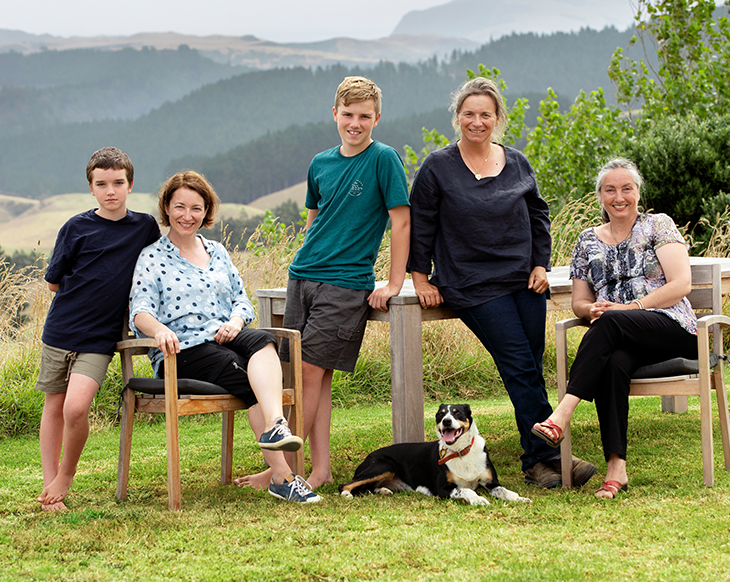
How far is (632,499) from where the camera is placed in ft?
8.98

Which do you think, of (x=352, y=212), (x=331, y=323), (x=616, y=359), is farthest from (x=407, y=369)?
(x=616, y=359)

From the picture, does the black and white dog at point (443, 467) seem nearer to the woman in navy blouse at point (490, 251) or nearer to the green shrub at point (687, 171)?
the woman in navy blouse at point (490, 251)

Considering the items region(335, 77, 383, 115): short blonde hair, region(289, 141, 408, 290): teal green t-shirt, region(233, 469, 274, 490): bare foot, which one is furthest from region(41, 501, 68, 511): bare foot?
region(335, 77, 383, 115): short blonde hair

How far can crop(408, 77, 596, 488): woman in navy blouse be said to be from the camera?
315cm

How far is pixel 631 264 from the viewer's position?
323 centimetres

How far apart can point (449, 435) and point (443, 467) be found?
0.52ft

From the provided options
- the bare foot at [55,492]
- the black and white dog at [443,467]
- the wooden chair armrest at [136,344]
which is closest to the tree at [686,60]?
the black and white dog at [443,467]

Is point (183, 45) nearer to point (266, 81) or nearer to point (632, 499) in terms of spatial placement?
point (266, 81)

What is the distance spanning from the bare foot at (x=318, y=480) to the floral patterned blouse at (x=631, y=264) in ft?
4.85

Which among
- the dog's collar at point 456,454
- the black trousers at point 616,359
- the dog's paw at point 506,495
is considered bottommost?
the dog's paw at point 506,495

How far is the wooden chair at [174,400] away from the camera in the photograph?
2.79 meters

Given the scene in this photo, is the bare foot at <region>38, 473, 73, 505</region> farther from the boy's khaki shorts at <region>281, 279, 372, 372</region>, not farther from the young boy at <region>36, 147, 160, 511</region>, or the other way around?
the boy's khaki shorts at <region>281, 279, 372, 372</region>

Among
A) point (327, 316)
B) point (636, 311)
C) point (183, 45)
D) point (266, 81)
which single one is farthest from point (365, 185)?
point (183, 45)

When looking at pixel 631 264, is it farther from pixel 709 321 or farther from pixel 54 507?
pixel 54 507
